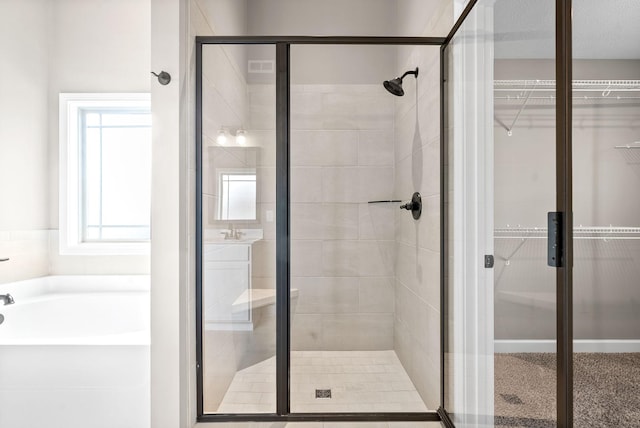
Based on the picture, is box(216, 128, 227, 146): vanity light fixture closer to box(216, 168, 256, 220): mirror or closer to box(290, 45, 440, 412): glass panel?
box(216, 168, 256, 220): mirror

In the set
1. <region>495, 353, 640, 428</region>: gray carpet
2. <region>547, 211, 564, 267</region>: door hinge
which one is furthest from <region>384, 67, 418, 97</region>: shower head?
<region>495, 353, 640, 428</region>: gray carpet

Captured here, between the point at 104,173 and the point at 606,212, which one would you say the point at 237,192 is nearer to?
the point at 104,173

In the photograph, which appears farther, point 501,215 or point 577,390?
point 501,215

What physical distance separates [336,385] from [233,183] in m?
1.14

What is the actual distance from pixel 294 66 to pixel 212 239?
960 millimetres

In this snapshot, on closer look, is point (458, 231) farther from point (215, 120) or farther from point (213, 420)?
point (213, 420)

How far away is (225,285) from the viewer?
2082 mm

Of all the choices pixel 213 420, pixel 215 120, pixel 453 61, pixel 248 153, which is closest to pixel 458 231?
pixel 453 61

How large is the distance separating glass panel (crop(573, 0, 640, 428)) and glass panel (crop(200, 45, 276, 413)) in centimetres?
137

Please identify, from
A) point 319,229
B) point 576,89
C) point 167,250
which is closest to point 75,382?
point 167,250

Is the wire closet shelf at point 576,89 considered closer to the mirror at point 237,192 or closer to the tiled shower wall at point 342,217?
the tiled shower wall at point 342,217

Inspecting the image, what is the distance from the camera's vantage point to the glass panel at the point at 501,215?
1.15m

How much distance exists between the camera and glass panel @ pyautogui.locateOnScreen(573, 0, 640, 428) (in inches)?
31.8

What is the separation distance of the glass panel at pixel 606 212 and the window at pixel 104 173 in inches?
100
